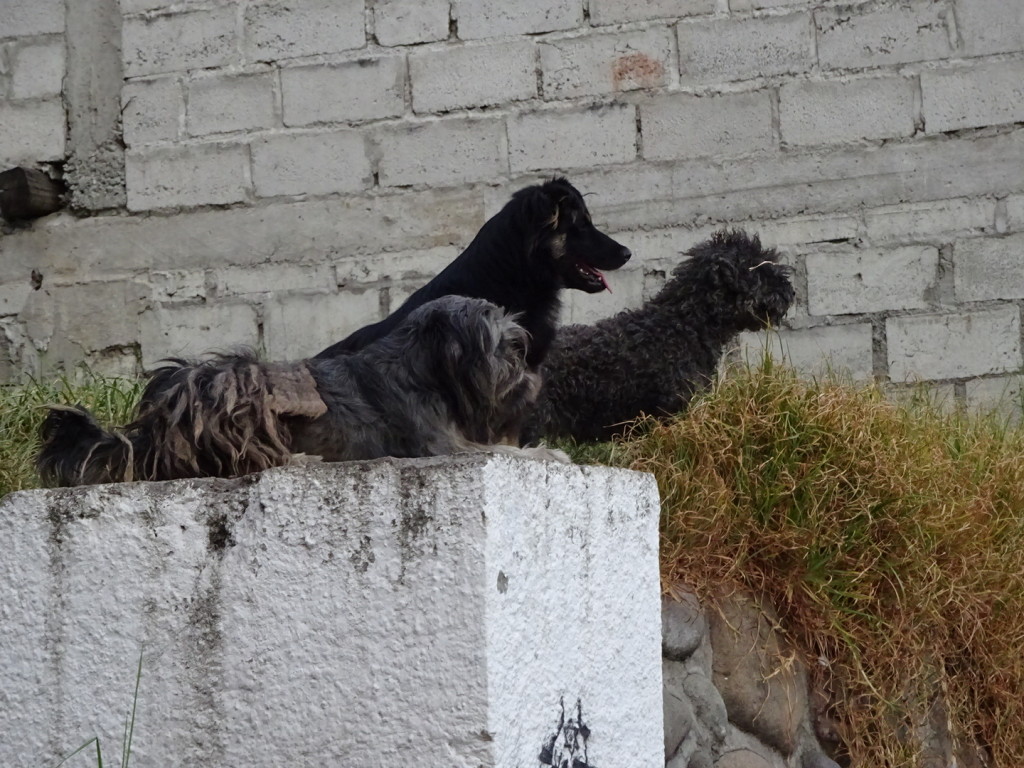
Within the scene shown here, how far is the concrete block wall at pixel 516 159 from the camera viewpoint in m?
6.66

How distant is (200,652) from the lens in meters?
2.44

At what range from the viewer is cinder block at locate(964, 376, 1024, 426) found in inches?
251

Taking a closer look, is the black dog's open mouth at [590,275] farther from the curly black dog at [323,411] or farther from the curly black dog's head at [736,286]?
the curly black dog at [323,411]

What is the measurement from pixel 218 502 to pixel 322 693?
413 mm

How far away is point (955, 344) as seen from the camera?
6586mm

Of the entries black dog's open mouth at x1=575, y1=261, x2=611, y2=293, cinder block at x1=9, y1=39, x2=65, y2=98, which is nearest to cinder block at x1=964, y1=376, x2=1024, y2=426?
black dog's open mouth at x1=575, y1=261, x2=611, y2=293

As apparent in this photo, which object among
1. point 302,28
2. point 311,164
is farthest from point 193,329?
point 302,28

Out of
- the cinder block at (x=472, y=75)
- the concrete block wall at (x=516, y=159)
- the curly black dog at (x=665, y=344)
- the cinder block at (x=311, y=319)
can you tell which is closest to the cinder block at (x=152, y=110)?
the concrete block wall at (x=516, y=159)

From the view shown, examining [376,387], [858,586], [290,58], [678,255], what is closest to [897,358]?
[678,255]

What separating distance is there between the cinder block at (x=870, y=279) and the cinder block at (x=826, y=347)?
4.2 inches

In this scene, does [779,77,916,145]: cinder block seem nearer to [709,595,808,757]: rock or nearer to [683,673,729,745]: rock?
[709,595,808,757]: rock

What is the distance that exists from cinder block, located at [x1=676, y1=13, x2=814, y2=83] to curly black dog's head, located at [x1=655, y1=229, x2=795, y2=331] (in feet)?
5.51

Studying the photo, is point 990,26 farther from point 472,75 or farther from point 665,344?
point 665,344

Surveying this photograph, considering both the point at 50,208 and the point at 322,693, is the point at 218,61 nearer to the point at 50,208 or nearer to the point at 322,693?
the point at 50,208
